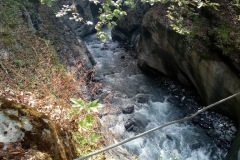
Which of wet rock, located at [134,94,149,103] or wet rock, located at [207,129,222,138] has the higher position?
wet rock, located at [207,129,222,138]

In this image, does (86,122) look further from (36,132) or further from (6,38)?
(6,38)

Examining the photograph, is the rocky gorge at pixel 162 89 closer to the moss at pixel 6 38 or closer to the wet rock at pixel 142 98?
the wet rock at pixel 142 98

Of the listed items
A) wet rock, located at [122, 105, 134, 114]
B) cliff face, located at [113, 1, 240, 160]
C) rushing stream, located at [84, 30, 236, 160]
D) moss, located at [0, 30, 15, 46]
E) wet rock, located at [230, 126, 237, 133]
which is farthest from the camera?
wet rock, located at [122, 105, 134, 114]

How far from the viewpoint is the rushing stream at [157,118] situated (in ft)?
30.5

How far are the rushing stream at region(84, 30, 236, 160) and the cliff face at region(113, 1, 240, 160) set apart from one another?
834 millimetres

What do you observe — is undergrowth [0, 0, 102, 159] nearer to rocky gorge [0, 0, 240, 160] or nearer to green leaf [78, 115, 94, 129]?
green leaf [78, 115, 94, 129]

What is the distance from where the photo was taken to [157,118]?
11.2 metres

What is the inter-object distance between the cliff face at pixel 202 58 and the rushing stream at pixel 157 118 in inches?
32.8

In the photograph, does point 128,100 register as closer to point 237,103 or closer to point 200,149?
point 200,149

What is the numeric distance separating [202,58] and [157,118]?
348 centimetres

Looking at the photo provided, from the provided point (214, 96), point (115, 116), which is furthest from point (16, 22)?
point (214, 96)

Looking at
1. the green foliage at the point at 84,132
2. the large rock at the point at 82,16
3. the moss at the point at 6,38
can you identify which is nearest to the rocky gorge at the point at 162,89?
the green foliage at the point at 84,132

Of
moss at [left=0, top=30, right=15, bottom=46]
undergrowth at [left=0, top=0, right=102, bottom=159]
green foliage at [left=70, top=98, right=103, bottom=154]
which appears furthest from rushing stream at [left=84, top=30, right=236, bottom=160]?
moss at [left=0, top=30, right=15, bottom=46]

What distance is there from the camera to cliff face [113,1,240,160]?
8.98m
